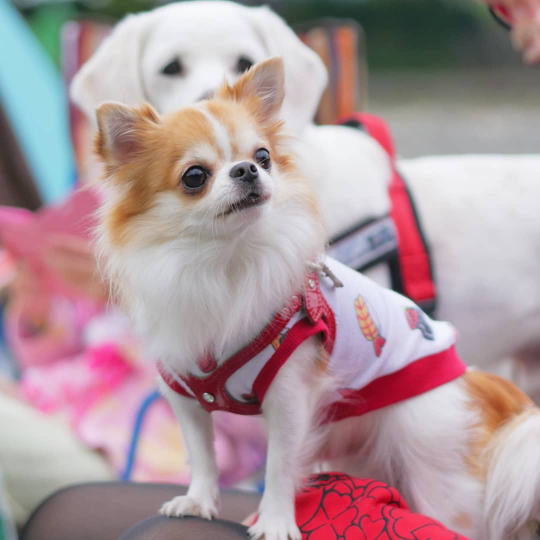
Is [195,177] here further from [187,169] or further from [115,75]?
[115,75]

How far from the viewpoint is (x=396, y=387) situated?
1030 mm

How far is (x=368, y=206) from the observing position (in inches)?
60.3

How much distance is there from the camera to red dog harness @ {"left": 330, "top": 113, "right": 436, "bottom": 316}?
1.48 metres

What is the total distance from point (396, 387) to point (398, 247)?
551mm

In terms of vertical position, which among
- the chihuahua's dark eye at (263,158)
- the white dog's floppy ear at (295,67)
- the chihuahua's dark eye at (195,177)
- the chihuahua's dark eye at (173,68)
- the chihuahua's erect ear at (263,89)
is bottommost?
the white dog's floppy ear at (295,67)

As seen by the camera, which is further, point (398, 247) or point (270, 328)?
point (398, 247)

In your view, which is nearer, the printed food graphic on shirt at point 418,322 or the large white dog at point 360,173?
the printed food graphic on shirt at point 418,322

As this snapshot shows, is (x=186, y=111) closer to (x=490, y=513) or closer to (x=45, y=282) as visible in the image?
(x=490, y=513)

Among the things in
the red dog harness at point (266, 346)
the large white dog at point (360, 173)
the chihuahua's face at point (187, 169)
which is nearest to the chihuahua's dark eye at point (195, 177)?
the chihuahua's face at point (187, 169)

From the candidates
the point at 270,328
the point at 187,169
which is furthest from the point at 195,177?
the point at 270,328

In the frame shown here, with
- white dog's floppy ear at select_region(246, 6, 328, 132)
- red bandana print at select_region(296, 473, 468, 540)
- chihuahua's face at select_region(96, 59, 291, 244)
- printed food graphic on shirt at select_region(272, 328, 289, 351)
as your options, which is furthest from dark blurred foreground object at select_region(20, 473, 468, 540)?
white dog's floppy ear at select_region(246, 6, 328, 132)

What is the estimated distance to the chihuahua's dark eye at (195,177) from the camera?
89 centimetres

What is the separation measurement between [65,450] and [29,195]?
1.24 meters

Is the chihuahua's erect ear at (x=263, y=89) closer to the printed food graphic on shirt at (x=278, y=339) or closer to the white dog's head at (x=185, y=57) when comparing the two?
the printed food graphic on shirt at (x=278, y=339)
